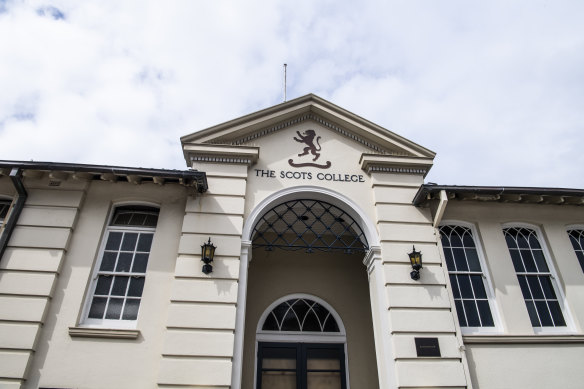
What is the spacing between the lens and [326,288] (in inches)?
409

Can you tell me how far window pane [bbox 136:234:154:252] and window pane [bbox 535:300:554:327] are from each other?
8.67 meters

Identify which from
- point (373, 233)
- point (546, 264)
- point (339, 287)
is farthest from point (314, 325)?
point (546, 264)

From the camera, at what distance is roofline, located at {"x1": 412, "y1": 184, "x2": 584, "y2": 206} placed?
842cm

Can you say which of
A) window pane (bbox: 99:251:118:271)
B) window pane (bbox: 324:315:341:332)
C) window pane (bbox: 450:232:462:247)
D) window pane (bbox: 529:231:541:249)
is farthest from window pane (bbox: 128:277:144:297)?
window pane (bbox: 529:231:541:249)

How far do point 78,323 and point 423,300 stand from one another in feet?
22.2

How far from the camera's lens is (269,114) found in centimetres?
948

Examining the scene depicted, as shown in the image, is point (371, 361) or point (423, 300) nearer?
point (423, 300)

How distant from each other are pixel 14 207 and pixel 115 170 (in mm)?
2240

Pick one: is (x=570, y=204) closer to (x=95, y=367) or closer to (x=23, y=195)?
(x=95, y=367)

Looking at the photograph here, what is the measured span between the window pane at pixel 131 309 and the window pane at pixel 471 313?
22.6 ft

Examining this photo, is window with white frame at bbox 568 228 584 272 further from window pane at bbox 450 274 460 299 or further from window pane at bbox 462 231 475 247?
window pane at bbox 450 274 460 299

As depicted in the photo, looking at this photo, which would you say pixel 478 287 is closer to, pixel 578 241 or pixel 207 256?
pixel 578 241

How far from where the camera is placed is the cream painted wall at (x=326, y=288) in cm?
949

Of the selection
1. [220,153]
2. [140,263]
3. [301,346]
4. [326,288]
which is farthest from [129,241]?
[326,288]
